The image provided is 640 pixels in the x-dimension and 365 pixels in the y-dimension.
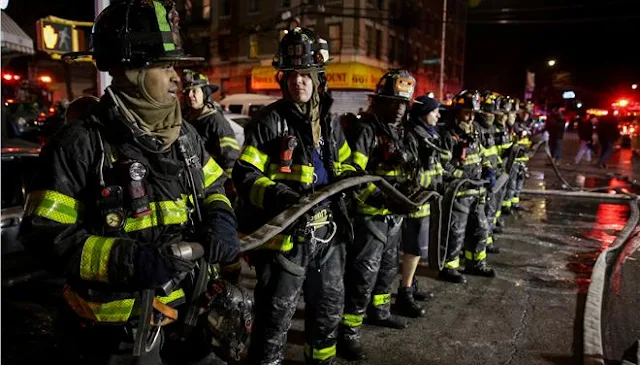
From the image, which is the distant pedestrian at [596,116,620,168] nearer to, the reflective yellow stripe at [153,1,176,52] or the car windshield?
the car windshield

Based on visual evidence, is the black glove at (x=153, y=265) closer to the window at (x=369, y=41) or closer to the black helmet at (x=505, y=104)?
the black helmet at (x=505, y=104)

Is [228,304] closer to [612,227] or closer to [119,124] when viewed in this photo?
[119,124]

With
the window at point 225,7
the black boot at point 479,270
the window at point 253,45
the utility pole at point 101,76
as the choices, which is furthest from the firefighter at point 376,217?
the window at point 225,7

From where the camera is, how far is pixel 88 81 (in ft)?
118

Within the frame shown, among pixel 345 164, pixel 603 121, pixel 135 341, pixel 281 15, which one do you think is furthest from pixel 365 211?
pixel 281 15

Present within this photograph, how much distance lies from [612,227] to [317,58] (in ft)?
26.3

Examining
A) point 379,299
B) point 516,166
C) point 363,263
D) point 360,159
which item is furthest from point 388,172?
point 516,166

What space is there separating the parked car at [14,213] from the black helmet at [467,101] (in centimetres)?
476

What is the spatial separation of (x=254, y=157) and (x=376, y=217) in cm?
139

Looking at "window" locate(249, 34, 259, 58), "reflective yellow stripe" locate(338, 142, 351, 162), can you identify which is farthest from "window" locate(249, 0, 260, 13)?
"reflective yellow stripe" locate(338, 142, 351, 162)

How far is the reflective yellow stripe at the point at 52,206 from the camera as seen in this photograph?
1768 millimetres

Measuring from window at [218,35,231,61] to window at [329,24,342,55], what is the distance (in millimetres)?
8047

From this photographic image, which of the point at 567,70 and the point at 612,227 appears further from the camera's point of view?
the point at 567,70

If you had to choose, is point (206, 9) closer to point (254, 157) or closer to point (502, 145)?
point (502, 145)
